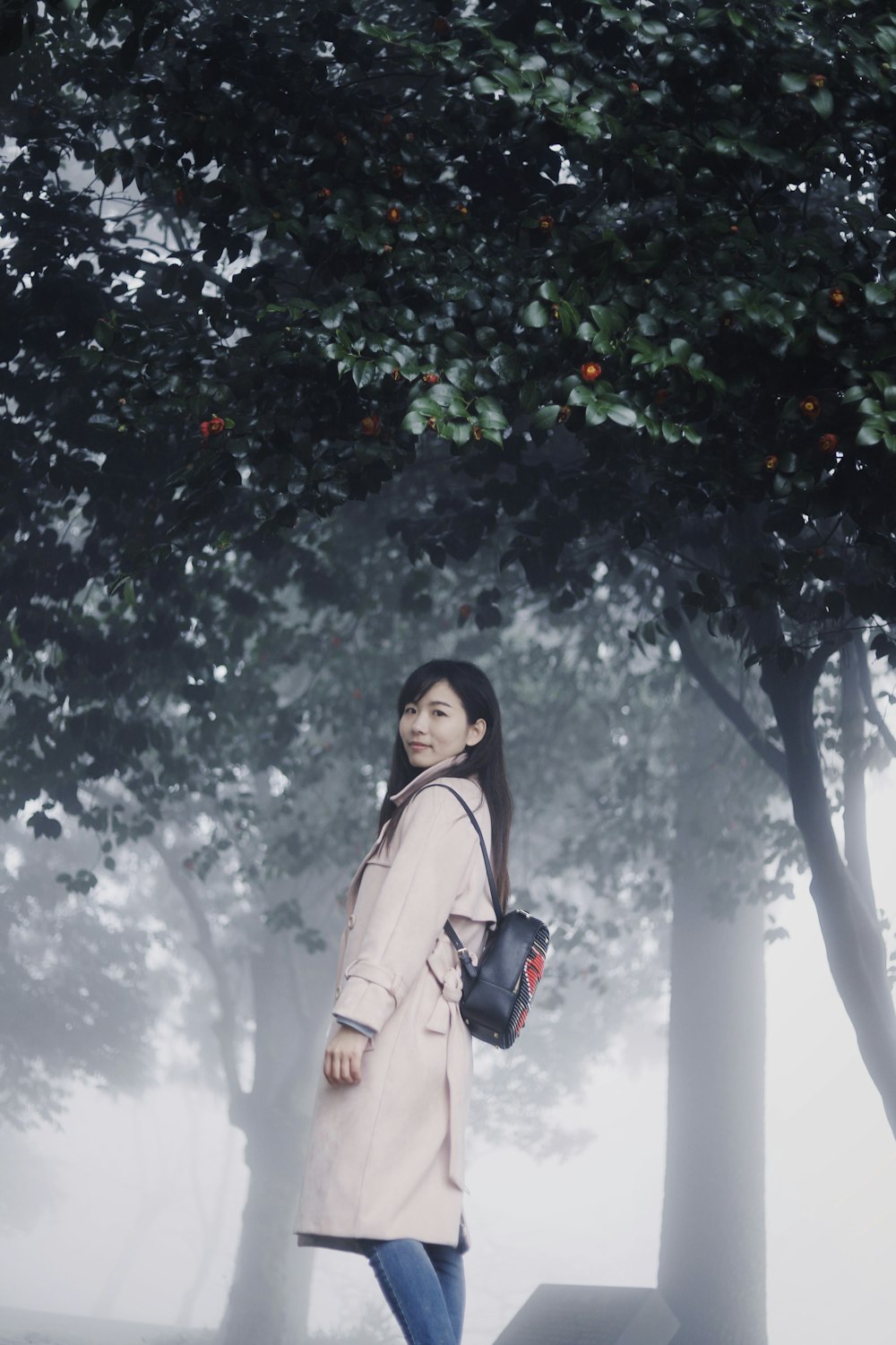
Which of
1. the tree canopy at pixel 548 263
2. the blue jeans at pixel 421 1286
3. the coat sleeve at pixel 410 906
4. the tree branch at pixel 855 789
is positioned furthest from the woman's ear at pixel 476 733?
the tree branch at pixel 855 789

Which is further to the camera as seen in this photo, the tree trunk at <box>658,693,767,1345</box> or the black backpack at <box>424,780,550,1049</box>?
the tree trunk at <box>658,693,767,1345</box>

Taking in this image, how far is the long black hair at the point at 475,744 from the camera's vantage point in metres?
3.96

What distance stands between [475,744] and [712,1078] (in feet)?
30.4

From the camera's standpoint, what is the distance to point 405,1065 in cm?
344

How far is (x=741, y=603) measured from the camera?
17.3 ft

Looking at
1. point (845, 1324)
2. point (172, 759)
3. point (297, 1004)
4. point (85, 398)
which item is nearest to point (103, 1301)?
point (845, 1324)

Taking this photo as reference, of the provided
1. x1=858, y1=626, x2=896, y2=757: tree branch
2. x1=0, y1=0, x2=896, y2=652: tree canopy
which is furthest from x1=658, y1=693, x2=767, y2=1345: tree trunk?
x1=0, y1=0, x2=896, y2=652: tree canopy

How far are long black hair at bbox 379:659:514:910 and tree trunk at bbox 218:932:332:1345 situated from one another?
12152mm

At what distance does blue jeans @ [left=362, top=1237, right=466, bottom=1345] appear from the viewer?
10.4 ft

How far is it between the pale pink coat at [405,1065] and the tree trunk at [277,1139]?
12.3 m

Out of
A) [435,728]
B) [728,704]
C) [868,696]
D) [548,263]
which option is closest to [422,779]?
[435,728]

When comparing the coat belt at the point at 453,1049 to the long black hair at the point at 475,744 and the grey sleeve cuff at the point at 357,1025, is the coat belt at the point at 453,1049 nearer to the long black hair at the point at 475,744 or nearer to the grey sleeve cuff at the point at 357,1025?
the grey sleeve cuff at the point at 357,1025

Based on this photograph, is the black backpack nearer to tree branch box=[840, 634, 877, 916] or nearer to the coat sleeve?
the coat sleeve

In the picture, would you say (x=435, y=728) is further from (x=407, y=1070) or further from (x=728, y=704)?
(x=728, y=704)
